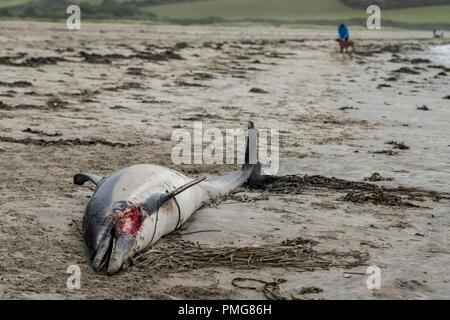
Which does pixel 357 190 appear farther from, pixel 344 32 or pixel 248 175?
pixel 344 32

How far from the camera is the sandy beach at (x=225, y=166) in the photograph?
13.2 feet

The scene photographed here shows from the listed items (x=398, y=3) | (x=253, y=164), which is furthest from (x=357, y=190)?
(x=398, y=3)

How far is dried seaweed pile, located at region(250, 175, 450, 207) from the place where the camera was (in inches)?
234

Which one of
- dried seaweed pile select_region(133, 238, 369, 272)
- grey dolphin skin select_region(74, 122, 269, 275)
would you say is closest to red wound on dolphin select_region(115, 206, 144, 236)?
grey dolphin skin select_region(74, 122, 269, 275)

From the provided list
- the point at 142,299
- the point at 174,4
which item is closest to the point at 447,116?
the point at 142,299

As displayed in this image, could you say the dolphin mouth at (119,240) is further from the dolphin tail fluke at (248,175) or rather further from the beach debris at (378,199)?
the beach debris at (378,199)

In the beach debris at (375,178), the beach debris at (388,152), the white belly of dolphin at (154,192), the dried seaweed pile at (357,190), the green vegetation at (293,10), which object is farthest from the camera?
the green vegetation at (293,10)

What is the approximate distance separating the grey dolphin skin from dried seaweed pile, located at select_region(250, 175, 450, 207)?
1.13 metres

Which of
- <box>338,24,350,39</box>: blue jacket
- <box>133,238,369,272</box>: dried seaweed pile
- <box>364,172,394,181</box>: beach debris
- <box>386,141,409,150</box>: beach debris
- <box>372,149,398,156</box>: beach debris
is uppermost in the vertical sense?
<box>338,24,350,39</box>: blue jacket

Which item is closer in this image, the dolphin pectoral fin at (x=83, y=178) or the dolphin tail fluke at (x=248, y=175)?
the dolphin pectoral fin at (x=83, y=178)

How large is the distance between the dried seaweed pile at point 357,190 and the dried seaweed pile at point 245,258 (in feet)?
4.94

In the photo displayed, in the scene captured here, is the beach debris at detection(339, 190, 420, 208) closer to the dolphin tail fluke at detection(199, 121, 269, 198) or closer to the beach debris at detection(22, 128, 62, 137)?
the dolphin tail fluke at detection(199, 121, 269, 198)

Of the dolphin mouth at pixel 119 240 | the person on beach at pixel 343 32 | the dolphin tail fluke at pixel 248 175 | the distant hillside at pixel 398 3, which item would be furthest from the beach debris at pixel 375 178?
the distant hillside at pixel 398 3

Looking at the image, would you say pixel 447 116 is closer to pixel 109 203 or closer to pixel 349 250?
pixel 349 250
